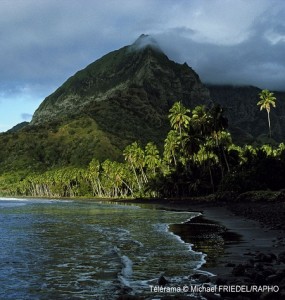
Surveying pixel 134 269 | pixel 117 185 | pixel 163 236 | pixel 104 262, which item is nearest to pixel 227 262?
pixel 134 269

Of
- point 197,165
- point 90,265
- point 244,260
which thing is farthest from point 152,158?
point 244,260

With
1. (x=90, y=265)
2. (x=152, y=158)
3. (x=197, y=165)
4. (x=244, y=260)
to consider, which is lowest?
(x=90, y=265)

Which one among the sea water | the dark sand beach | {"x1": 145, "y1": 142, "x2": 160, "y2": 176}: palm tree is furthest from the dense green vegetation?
the sea water

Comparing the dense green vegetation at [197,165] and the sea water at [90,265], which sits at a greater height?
the dense green vegetation at [197,165]

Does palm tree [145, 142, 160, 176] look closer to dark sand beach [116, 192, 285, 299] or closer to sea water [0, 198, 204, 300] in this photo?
dark sand beach [116, 192, 285, 299]

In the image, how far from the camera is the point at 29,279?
14805 mm

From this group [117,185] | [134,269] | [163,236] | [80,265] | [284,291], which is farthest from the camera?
[117,185]

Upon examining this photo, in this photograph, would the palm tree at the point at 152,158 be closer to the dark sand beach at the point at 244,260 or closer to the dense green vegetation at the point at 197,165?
the dense green vegetation at the point at 197,165

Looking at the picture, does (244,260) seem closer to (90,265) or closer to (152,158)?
(90,265)

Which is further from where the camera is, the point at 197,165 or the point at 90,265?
the point at 197,165

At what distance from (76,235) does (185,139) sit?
68.7 m

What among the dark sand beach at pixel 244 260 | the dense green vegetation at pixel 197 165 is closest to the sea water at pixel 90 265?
the dark sand beach at pixel 244 260

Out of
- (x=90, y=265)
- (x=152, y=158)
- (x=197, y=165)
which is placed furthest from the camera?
(x=152, y=158)

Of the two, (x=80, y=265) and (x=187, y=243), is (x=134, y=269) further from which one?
(x=187, y=243)
